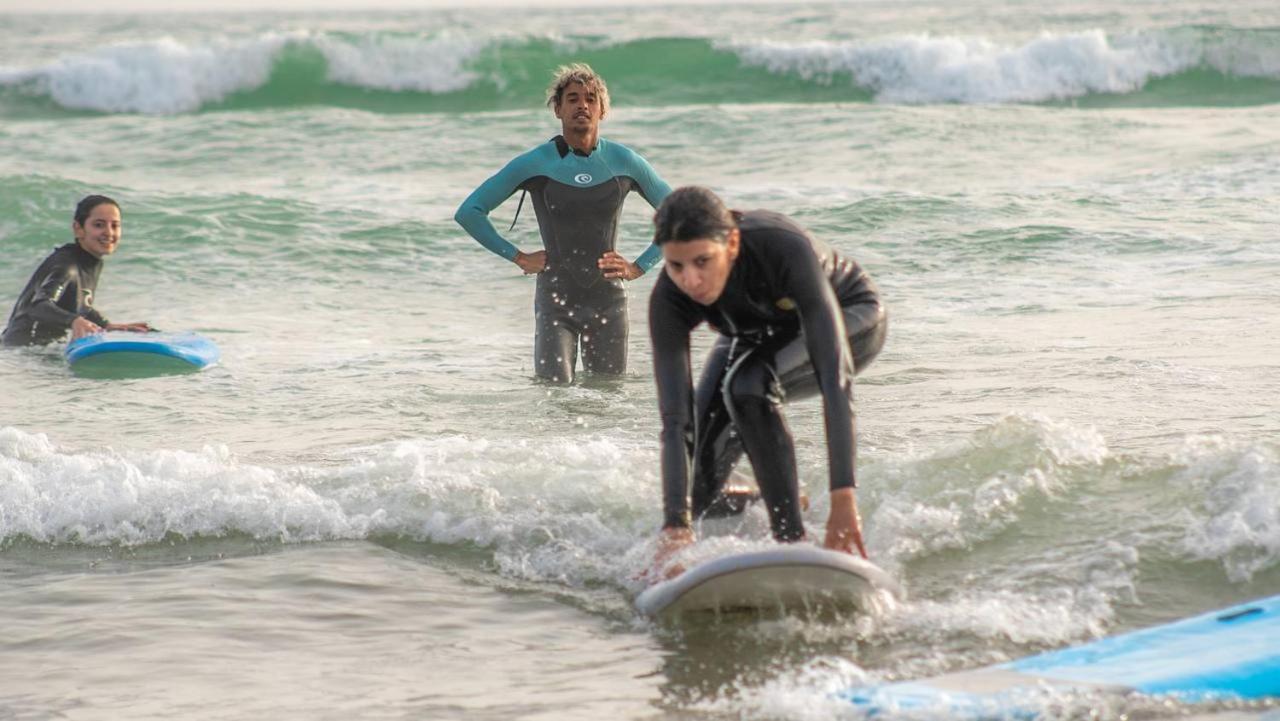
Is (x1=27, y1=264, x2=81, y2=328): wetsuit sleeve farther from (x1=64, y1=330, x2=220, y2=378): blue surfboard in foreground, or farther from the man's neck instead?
the man's neck

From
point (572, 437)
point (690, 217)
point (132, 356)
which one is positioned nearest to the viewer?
point (690, 217)

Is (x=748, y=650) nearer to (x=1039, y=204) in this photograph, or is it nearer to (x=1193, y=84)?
(x=1039, y=204)

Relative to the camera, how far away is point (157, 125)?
21.9 m

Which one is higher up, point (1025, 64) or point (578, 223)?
point (1025, 64)

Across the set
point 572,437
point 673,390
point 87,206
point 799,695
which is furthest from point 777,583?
point 87,206

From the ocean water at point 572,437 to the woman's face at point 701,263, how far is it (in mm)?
976

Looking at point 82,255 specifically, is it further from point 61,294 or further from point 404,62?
point 404,62

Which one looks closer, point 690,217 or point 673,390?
point 690,217

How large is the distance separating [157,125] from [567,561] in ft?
60.6

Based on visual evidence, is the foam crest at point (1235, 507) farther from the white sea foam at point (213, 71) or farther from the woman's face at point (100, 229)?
the white sea foam at point (213, 71)

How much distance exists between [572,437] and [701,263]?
9.97 ft

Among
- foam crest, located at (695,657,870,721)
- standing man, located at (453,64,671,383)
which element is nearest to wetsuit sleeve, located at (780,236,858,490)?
foam crest, located at (695,657,870,721)

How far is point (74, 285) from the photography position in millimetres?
9492

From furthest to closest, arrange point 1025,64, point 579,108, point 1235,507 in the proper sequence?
point 1025,64
point 579,108
point 1235,507
